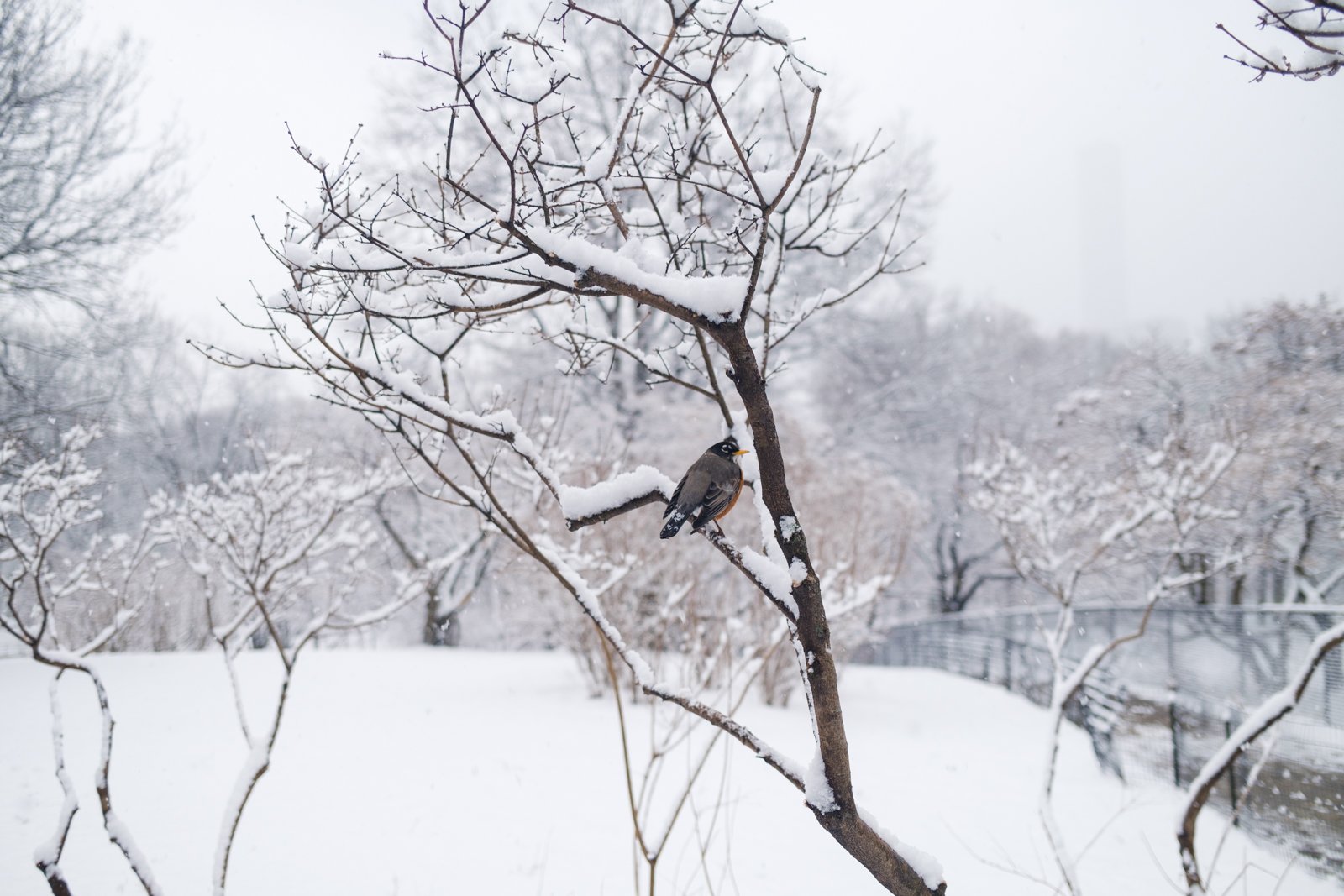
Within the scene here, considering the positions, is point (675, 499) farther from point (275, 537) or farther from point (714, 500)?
point (275, 537)

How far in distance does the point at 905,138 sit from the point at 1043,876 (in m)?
11.4

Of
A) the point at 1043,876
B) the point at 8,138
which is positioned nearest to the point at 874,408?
the point at 1043,876

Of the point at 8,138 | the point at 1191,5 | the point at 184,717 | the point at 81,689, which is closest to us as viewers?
the point at 1191,5

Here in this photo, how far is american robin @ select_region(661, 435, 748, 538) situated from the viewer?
5.25 ft

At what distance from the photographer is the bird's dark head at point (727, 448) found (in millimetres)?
1726

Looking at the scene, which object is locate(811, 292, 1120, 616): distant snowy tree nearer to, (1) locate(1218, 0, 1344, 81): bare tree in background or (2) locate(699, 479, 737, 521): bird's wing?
(1) locate(1218, 0, 1344, 81): bare tree in background

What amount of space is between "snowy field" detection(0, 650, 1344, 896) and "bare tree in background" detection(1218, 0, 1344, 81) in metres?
2.35

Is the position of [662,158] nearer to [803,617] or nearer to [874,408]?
[803,617]

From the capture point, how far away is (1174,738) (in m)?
6.49

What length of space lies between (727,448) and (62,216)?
26.1 feet

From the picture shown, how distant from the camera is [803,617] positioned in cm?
144

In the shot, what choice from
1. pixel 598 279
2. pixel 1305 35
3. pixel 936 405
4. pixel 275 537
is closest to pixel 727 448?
pixel 598 279

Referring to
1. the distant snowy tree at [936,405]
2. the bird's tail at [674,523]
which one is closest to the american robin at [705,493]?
the bird's tail at [674,523]

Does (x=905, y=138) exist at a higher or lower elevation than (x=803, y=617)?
higher
